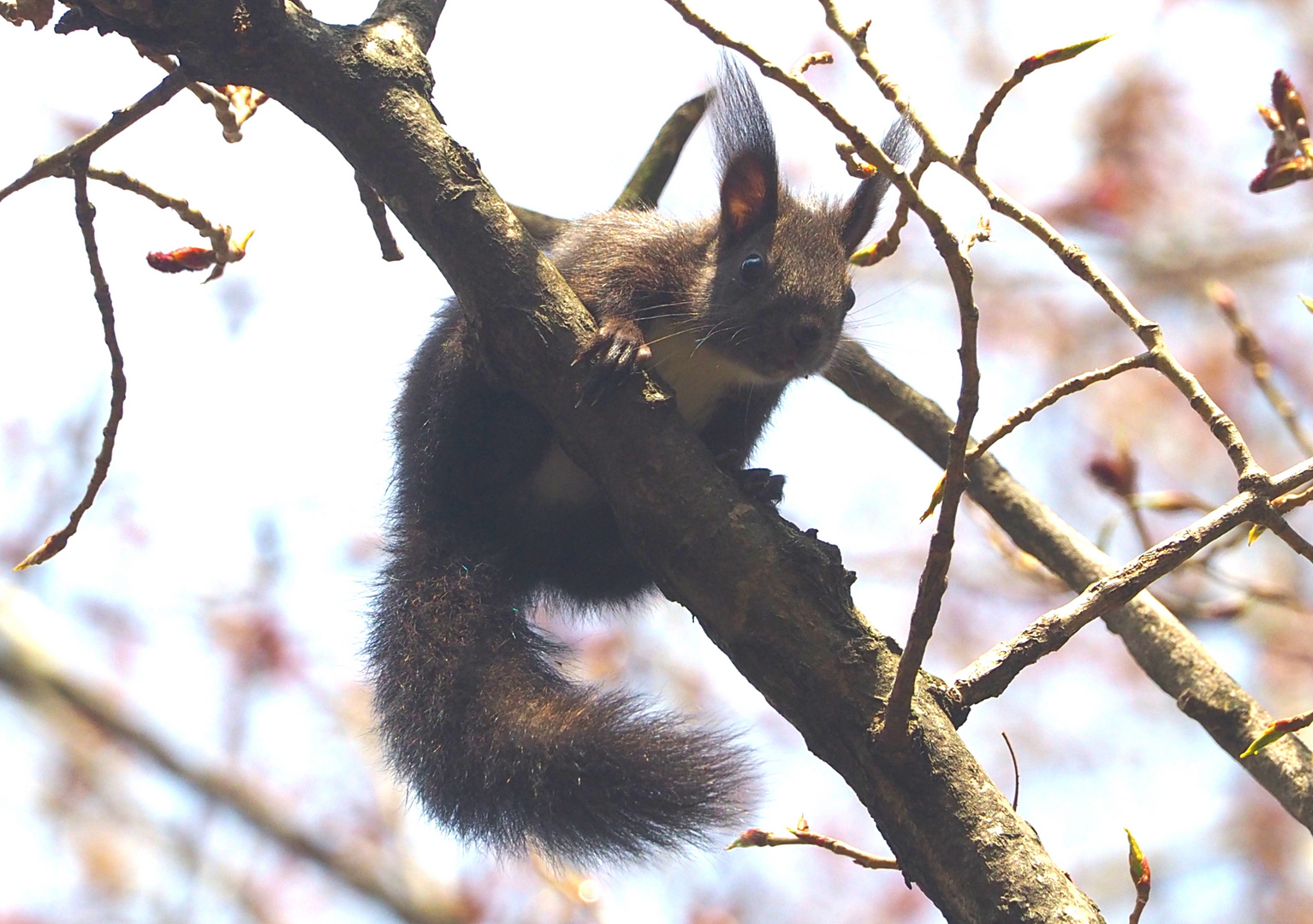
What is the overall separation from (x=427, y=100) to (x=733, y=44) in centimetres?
77

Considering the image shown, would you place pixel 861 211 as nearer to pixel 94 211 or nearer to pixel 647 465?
pixel 647 465

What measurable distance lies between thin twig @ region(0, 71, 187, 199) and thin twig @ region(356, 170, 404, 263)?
0.52 m

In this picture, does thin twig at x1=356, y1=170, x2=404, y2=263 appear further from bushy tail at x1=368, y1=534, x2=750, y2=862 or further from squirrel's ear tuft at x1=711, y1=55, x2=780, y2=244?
squirrel's ear tuft at x1=711, y1=55, x2=780, y2=244

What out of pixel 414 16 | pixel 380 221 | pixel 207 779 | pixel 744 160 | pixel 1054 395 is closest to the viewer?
pixel 1054 395

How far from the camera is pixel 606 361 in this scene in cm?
259

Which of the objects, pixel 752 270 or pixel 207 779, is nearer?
pixel 752 270

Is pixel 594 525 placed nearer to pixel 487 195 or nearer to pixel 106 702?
pixel 487 195

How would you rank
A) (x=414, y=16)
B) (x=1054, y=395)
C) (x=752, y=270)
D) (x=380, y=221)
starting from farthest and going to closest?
1. (x=752, y=270)
2. (x=380, y=221)
3. (x=414, y=16)
4. (x=1054, y=395)

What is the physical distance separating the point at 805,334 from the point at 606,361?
1.33 meters

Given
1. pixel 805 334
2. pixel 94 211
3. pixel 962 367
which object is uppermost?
pixel 805 334

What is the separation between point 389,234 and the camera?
3.13 metres

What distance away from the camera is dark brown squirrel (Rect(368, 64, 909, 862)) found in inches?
107

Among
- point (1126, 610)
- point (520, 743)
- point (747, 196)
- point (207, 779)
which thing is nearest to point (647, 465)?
point (520, 743)

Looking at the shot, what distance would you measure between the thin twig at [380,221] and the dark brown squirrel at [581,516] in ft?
0.94
